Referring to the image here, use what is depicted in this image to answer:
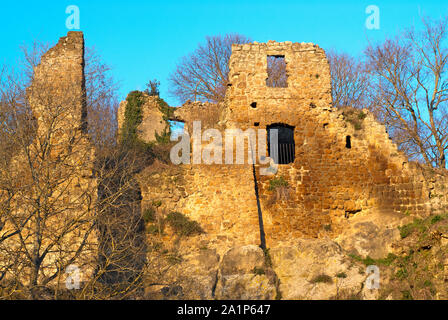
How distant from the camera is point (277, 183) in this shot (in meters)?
15.3

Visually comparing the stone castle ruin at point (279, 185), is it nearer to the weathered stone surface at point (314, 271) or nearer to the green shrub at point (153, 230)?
the weathered stone surface at point (314, 271)

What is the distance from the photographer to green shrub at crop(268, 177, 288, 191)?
15273 millimetres

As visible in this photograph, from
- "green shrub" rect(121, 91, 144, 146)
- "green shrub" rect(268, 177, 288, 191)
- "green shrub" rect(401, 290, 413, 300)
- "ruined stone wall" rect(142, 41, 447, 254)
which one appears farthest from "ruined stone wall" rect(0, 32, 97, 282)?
"green shrub" rect(401, 290, 413, 300)

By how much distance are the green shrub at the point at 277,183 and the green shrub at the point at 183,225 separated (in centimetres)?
270

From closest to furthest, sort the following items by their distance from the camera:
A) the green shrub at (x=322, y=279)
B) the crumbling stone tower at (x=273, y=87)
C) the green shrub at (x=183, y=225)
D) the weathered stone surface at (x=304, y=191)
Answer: the green shrub at (x=322, y=279), the weathered stone surface at (x=304, y=191), the green shrub at (x=183, y=225), the crumbling stone tower at (x=273, y=87)

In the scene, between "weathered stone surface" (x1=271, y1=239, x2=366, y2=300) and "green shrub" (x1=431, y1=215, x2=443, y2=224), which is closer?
"weathered stone surface" (x1=271, y1=239, x2=366, y2=300)

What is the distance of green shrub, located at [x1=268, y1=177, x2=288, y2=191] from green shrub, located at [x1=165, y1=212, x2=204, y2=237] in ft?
8.85

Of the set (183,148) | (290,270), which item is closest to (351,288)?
(290,270)

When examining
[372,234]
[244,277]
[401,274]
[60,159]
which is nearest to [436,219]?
[372,234]

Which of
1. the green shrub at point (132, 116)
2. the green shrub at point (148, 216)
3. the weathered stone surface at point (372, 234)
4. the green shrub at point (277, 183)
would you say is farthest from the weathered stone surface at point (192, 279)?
the green shrub at point (132, 116)

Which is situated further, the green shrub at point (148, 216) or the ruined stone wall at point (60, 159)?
the green shrub at point (148, 216)

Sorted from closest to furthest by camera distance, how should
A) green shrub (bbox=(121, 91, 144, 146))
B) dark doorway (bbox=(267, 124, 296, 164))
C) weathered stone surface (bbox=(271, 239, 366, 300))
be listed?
weathered stone surface (bbox=(271, 239, 366, 300)) → dark doorway (bbox=(267, 124, 296, 164)) → green shrub (bbox=(121, 91, 144, 146))

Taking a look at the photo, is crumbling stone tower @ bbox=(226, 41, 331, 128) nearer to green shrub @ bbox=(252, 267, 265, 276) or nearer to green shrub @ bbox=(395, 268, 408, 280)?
green shrub @ bbox=(252, 267, 265, 276)

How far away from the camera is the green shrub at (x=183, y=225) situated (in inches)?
556
